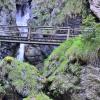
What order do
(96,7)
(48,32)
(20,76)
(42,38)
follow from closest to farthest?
(20,76), (96,7), (42,38), (48,32)

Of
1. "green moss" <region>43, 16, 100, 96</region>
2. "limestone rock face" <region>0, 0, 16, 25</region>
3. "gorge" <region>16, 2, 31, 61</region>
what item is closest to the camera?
"green moss" <region>43, 16, 100, 96</region>

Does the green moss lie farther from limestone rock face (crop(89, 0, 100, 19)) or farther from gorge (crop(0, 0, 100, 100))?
limestone rock face (crop(89, 0, 100, 19))

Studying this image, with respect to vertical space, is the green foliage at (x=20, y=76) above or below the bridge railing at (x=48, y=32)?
below

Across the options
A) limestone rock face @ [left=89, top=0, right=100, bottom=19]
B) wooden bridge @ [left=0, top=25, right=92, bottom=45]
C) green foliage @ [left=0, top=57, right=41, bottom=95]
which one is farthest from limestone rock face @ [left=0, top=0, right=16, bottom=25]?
green foliage @ [left=0, top=57, right=41, bottom=95]

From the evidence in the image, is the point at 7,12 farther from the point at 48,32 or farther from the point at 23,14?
the point at 48,32

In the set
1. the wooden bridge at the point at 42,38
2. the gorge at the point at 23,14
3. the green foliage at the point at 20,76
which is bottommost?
the green foliage at the point at 20,76

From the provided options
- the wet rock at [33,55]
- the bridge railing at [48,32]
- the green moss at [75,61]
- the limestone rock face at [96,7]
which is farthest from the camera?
the wet rock at [33,55]

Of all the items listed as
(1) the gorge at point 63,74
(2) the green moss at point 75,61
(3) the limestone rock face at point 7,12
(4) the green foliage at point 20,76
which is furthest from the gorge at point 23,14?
(2) the green moss at point 75,61

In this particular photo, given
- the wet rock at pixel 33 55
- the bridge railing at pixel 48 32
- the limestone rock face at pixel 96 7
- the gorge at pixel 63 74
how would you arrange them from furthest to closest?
the wet rock at pixel 33 55 → the limestone rock face at pixel 96 7 → the bridge railing at pixel 48 32 → the gorge at pixel 63 74

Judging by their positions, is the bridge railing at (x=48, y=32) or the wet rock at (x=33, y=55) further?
the wet rock at (x=33, y=55)

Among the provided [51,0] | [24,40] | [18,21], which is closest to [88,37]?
[24,40]

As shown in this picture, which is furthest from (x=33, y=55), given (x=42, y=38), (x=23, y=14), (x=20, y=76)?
(x=20, y=76)

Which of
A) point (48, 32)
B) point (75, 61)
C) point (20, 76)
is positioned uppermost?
point (48, 32)

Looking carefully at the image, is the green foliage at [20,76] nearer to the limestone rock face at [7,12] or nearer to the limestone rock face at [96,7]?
the limestone rock face at [96,7]
